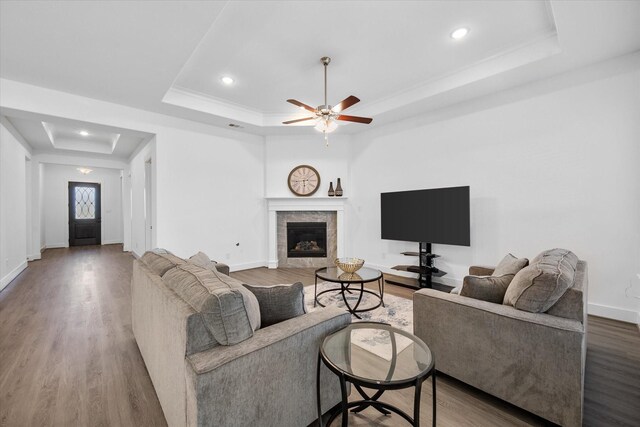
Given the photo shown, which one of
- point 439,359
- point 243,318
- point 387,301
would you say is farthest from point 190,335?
point 387,301

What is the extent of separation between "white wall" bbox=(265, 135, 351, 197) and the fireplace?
659mm

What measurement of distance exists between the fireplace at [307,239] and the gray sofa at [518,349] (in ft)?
12.7

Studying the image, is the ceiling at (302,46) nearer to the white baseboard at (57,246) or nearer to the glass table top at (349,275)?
the glass table top at (349,275)

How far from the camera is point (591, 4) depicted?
2213 mm

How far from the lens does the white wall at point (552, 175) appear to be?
2951mm

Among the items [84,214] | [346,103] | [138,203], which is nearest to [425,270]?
[346,103]

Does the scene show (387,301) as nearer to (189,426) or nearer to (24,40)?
(189,426)

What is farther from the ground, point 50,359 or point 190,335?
point 190,335

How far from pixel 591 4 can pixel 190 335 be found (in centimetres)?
368

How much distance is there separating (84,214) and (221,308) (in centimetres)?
1088

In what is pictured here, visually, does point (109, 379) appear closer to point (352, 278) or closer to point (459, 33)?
point (352, 278)

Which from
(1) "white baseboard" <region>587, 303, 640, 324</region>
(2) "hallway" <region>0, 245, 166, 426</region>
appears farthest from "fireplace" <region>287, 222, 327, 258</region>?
(1) "white baseboard" <region>587, 303, 640, 324</region>

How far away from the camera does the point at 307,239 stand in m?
5.90

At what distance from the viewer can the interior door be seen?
351 inches
